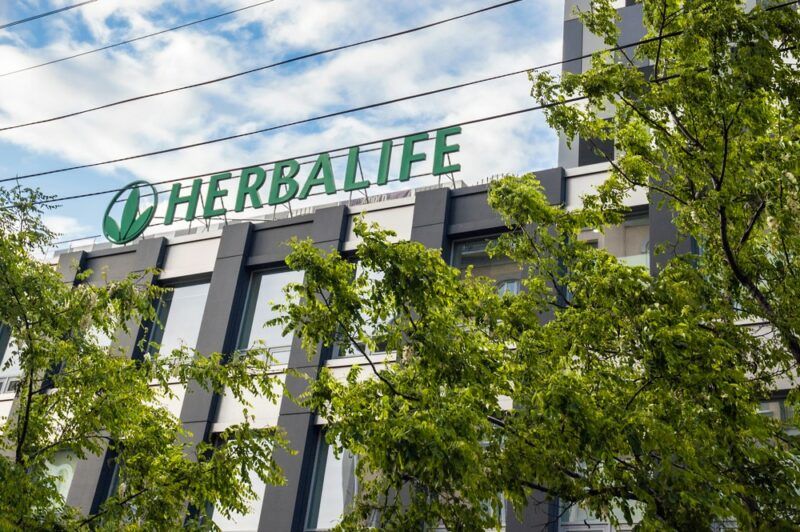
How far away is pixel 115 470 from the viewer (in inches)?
858

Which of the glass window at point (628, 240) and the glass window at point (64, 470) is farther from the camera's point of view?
the glass window at point (64, 470)

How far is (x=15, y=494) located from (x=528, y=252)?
779 centimetres

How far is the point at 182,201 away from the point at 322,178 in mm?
4679

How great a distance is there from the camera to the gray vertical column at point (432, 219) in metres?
21.2

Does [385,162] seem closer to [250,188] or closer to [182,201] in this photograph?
[250,188]

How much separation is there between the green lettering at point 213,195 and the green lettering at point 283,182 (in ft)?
5.12

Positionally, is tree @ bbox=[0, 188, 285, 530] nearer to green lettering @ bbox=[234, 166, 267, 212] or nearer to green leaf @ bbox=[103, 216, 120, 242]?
green lettering @ bbox=[234, 166, 267, 212]

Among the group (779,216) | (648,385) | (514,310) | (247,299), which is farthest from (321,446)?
(779,216)

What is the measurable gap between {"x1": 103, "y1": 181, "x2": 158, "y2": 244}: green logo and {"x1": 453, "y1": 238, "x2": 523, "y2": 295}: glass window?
9.85 m

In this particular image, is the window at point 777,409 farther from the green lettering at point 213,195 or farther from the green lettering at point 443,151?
the green lettering at point 213,195

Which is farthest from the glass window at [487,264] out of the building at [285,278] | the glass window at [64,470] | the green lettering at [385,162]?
the glass window at [64,470]

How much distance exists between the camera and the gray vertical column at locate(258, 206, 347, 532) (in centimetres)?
1867

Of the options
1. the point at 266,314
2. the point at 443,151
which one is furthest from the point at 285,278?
the point at 443,151

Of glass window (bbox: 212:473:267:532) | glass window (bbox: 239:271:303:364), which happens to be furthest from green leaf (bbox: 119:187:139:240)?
glass window (bbox: 212:473:267:532)
